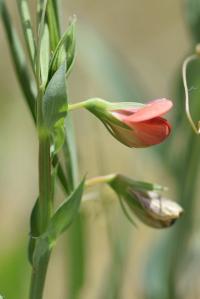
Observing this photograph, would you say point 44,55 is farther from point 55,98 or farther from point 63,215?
point 63,215

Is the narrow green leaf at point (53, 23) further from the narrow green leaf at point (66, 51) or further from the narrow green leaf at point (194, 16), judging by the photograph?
the narrow green leaf at point (194, 16)

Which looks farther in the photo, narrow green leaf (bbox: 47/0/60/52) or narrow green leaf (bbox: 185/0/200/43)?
narrow green leaf (bbox: 185/0/200/43)

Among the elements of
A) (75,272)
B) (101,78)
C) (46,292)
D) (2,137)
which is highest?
(101,78)

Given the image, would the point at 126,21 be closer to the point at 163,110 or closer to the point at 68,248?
the point at 68,248

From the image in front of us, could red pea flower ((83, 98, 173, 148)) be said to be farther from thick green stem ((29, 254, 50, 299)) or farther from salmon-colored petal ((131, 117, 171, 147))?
thick green stem ((29, 254, 50, 299))

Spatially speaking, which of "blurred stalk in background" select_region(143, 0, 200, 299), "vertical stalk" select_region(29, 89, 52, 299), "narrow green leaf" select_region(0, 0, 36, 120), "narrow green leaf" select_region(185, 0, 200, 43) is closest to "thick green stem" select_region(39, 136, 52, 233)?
"vertical stalk" select_region(29, 89, 52, 299)

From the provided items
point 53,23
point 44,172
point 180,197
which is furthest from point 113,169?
point 44,172

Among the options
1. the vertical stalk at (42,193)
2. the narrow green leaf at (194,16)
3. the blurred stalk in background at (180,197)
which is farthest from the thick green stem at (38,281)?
the narrow green leaf at (194,16)

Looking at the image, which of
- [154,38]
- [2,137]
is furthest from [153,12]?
[2,137]
